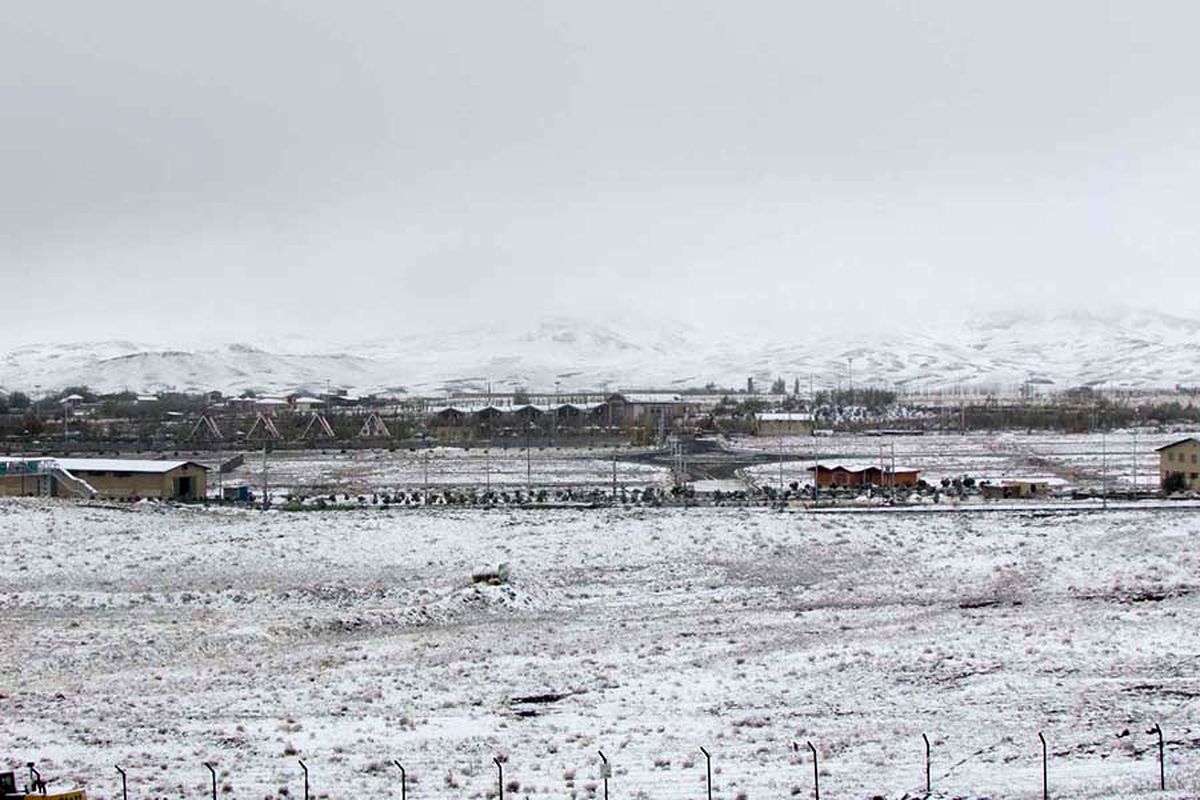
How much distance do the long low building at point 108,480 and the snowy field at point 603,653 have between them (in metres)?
10.8

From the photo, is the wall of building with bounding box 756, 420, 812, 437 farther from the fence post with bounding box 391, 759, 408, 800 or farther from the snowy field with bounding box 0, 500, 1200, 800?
the fence post with bounding box 391, 759, 408, 800

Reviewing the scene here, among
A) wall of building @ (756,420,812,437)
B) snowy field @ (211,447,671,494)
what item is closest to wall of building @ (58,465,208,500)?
snowy field @ (211,447,671,494)

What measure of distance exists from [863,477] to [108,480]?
29.9 meters

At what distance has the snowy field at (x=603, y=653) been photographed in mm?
14703

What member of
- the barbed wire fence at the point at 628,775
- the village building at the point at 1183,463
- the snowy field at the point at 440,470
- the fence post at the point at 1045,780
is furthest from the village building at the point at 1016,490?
the fence post at the point at 1045,780

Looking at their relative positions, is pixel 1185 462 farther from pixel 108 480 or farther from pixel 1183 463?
pixel 108 480

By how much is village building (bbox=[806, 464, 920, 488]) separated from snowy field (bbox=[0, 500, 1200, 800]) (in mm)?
13552

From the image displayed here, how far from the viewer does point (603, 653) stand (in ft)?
72.4

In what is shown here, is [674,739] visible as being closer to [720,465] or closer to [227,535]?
[227,535]

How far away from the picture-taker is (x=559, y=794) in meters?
13.5

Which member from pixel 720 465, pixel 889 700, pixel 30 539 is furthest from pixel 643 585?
pixel 720 465

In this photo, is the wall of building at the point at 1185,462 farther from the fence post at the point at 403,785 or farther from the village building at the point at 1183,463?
the fence post at the point at 403,785

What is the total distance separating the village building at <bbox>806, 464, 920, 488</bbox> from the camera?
52.1m

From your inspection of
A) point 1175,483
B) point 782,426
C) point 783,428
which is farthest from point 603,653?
point 782,426
